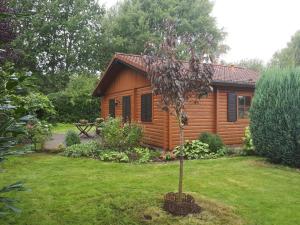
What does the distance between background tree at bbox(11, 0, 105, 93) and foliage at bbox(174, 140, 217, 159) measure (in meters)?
22.8

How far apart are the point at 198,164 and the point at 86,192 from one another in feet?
12.9

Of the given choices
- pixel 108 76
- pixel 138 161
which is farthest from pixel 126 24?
pixel 138 161

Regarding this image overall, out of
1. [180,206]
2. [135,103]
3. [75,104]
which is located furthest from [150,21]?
[180,206]

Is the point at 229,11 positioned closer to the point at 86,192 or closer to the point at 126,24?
the point at 126,24

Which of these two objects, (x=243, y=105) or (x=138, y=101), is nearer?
(x=243, y=105)

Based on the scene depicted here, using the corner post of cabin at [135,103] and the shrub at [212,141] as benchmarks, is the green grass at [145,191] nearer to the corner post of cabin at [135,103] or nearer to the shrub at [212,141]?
the shrub at [212,141]

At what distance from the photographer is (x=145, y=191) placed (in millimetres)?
6039

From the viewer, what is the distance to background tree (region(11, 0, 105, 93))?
30750 millimetres

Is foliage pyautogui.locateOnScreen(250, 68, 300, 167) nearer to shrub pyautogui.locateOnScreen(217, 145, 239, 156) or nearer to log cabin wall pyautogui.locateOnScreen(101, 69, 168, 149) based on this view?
shrub pyautogui.locateOnScreen(217, 145, 239, 156)

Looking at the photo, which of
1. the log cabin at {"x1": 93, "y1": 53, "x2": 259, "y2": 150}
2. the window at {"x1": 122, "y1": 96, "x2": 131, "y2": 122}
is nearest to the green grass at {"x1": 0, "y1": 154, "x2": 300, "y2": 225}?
the log cabin at {"x1": 93, "y1": 53, "x2": 259, "y2": 150}

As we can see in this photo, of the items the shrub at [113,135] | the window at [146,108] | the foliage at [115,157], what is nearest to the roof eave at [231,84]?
the window at [146,108]

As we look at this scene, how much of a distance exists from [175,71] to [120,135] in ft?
21.9

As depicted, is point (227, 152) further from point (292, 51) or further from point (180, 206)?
point (292, 51)

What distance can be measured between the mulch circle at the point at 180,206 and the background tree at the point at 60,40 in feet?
89.9
